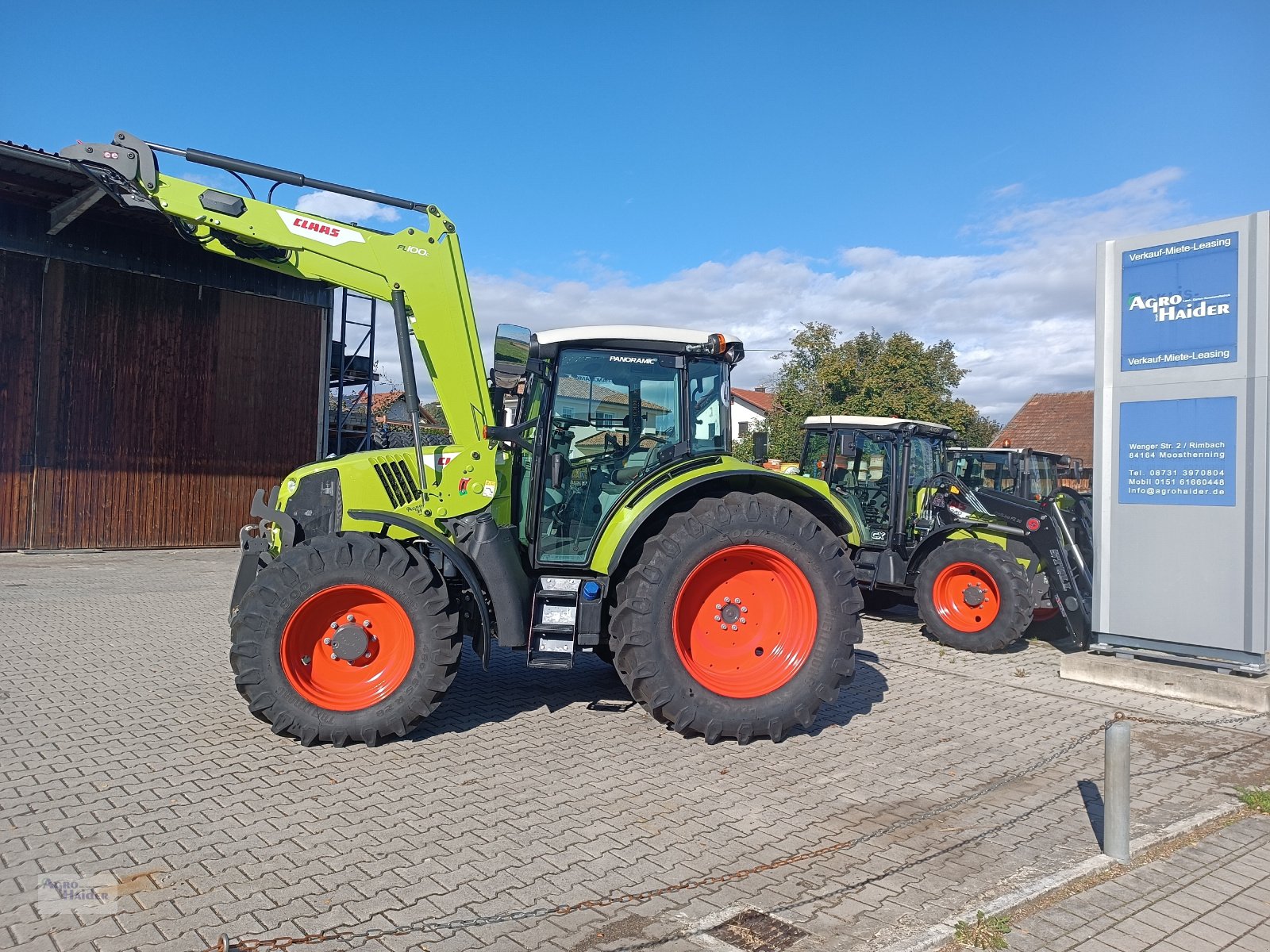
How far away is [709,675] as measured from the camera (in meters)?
5.67

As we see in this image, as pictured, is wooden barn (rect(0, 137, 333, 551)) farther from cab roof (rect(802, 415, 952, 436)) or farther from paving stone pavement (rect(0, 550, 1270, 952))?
cab roof (rect(802, 415, 952, 436))

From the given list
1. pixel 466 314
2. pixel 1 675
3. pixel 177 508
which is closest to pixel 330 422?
pixel 177 508

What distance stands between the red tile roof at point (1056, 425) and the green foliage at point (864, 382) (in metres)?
3.29

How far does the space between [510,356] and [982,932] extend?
3816 millimetres

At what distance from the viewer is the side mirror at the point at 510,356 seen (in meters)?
5.28

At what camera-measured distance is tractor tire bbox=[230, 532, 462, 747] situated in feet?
16.3

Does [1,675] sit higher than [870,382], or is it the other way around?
[870,382]

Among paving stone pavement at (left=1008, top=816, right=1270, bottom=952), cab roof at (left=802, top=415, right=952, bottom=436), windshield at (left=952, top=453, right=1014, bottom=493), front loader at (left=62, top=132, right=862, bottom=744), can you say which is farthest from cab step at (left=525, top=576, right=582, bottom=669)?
windshield at (left=952, top=453, right=1014, bottom=493)

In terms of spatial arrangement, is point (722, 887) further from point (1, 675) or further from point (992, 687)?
point (1, 675)

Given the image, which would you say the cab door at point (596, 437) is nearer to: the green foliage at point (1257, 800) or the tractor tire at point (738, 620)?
the tractor tire at point (738, 620)

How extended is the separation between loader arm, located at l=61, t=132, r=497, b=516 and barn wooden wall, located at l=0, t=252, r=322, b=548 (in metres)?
10.4

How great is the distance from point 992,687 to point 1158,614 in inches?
56.6

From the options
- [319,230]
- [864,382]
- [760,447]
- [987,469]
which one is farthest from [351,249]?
[864,382]

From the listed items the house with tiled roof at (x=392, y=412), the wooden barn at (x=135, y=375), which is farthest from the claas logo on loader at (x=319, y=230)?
the wooden barn at (x=135, y=375)
